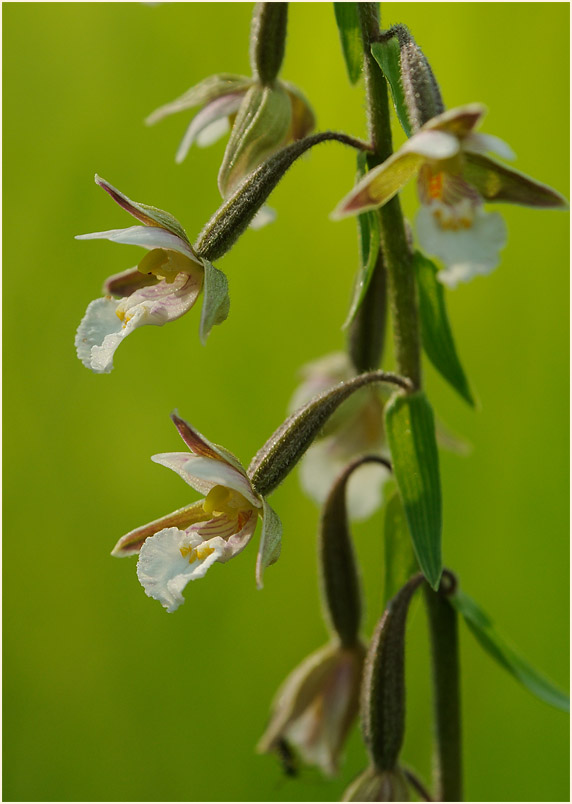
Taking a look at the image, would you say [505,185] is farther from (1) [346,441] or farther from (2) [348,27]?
(1) [346,441]

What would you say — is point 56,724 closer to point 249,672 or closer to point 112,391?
point 249,672

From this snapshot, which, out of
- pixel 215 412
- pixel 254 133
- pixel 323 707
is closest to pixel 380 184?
pixel 254 133

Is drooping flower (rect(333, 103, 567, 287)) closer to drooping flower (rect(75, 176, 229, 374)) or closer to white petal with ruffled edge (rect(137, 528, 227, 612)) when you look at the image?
drooping flower (rect(75, 176, 229, 374))

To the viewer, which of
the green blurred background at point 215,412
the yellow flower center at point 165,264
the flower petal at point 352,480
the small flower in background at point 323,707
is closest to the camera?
the yellow flower center at point 165,264

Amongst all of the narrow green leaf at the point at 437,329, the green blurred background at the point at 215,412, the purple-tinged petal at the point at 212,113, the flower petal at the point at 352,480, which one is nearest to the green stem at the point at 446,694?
the narrow green leaf at the point at 437,329

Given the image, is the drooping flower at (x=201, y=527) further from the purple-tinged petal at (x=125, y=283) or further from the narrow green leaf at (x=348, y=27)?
the narrow green leaf at (x=348, y=27)
